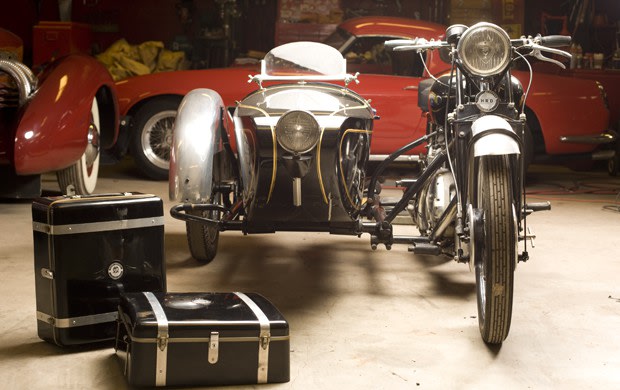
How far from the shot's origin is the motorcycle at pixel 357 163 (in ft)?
11.6

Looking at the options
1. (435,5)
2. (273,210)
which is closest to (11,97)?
(273,210)

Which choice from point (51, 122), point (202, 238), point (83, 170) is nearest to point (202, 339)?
point (202, 238)

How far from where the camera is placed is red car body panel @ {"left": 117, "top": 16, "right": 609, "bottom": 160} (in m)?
8.24

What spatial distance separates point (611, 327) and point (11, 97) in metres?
4.54

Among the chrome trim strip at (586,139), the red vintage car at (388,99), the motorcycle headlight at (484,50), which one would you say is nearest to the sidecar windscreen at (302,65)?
the motorcycle headlight at (484,50)

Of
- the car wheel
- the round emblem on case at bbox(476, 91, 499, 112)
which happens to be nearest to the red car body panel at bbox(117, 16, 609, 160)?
the car wheel

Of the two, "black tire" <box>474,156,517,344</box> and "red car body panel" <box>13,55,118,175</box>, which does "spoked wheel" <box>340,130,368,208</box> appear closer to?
"black tire" <box>474,156,517,344</box>

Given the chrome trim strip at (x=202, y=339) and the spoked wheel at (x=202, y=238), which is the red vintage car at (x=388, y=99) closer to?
the spoked wheel at (x=202, y=238)

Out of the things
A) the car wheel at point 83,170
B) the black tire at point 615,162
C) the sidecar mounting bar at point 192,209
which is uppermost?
the sidecar mounting bar at point 192,209

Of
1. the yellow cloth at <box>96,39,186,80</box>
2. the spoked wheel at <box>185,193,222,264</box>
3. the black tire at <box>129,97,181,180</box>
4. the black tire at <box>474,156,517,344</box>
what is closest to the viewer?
the black tire at <box>474,156,517,344</box>

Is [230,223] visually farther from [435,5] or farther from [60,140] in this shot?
[435,5]

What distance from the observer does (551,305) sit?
434cm

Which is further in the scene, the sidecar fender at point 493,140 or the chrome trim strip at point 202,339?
the sidecar fender at point 493,140

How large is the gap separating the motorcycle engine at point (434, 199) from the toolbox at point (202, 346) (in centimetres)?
145
